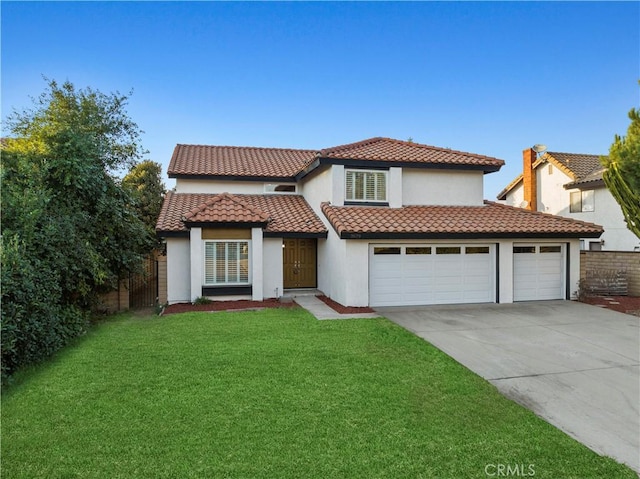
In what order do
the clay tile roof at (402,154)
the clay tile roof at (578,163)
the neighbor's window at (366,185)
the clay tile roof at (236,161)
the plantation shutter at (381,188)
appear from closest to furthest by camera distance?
the clay tile roof at (402,154), the neighbor's window at (366,185), the plantation shutter at (381,188), the clay tile roof at (236,161), the clay tile roof at (578,163)

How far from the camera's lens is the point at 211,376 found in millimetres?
6410

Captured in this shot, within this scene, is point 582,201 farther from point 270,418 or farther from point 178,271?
point 270,418

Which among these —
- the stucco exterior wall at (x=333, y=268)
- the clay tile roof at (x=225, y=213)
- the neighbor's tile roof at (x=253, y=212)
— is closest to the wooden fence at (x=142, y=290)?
the neighbor's tile roof at (x=253, y=212)

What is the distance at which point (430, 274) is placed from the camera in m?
13.5

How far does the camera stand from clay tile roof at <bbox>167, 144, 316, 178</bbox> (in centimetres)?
1799

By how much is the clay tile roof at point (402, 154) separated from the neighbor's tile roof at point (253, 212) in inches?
119

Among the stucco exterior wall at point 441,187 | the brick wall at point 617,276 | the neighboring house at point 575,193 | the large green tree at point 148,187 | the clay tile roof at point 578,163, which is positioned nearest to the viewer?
the brick wall at point 617,276

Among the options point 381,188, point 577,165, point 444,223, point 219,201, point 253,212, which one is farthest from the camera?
point 577,165

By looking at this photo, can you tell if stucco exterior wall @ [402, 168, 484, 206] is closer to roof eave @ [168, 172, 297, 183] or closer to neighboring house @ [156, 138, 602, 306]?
neighboring house @ [156, 138, 602, 306]

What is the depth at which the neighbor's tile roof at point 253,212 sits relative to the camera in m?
14.0

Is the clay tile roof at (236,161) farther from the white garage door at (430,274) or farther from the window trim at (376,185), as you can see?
the white garage door at (430,274)

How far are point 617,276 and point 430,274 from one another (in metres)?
8.48

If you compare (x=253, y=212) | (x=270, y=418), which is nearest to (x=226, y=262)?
(x=253, y=212)

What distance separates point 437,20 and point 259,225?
32.7 feet
